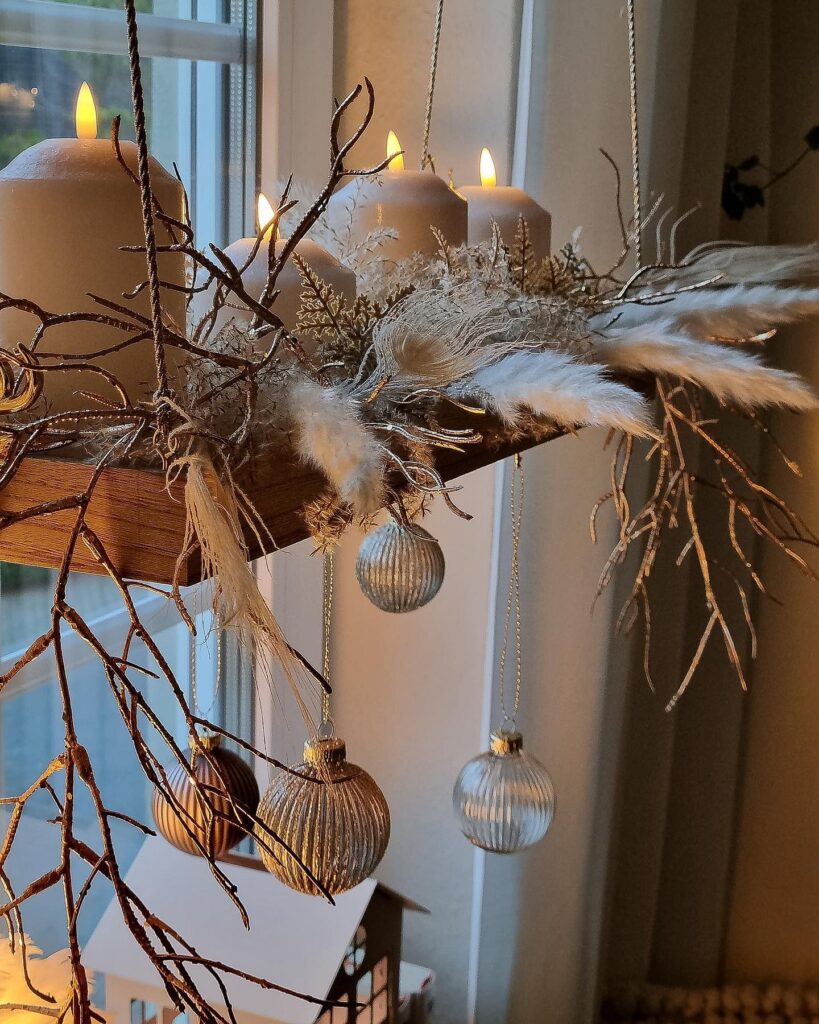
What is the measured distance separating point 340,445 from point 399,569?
21.9 inches

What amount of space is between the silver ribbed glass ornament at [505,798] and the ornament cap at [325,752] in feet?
1.07

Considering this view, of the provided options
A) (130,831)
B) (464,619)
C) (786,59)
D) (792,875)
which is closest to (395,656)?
(464,619)

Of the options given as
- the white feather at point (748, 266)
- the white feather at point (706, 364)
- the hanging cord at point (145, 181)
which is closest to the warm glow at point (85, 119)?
the hanging cord at point (145, 181)

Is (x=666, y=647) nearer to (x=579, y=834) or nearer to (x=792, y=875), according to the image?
(x=579, y=834)

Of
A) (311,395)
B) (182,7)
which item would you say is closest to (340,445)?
(311,395)

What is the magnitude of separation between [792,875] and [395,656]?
72cm

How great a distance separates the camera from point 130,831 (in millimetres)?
1243

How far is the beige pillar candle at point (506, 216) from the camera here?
78 cm

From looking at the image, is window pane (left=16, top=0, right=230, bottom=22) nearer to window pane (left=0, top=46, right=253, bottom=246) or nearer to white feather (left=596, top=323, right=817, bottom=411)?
window pane (left=0, top=46, right=253, bottom=246)

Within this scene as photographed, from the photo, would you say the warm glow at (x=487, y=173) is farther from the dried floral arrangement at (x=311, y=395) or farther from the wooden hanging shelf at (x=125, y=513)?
the wooden hanging shelf at (x=125, y=513)

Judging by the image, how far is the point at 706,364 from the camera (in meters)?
0.51

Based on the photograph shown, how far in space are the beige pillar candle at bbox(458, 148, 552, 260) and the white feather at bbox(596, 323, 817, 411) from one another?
21cm

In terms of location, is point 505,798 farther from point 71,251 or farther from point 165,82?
point 165,82

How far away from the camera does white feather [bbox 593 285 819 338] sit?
1.96ft
